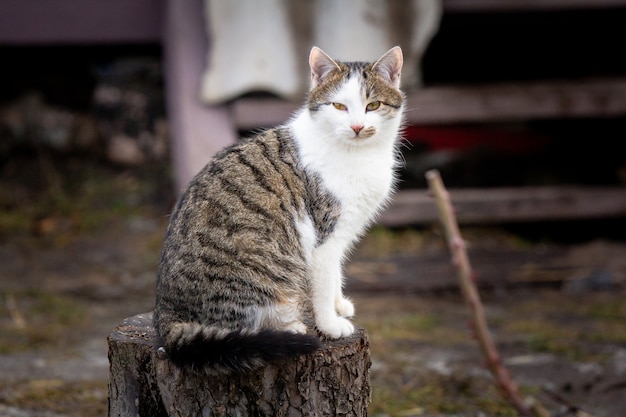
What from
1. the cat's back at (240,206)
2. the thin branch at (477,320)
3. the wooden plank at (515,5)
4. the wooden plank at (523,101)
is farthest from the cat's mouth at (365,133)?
the wooden plank at (523,101)

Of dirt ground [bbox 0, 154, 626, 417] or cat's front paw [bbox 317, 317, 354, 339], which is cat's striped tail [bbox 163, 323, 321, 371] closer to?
cat's front paw [bbox 317, 317, 354, 339]

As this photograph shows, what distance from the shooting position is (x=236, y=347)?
2584 millimetres

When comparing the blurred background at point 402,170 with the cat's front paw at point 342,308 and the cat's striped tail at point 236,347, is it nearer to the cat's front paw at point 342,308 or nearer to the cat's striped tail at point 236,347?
the cat's front paw at point 342,308

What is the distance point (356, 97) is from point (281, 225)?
1.62 ft

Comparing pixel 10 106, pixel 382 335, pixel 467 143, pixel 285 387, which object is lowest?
pixel 285 387

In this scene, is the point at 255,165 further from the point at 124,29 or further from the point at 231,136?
the point at 124,29

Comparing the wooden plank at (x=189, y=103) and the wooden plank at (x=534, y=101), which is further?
the wooden plank at (x=534, y=101)

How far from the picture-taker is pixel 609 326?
16.8 feet

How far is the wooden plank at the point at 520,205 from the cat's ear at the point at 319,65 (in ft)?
10.9

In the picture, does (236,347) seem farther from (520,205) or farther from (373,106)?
(520,205)

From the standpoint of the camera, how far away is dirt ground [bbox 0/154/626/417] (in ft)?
13.8

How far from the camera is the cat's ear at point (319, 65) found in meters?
3.02

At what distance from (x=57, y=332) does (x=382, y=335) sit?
5.99ft

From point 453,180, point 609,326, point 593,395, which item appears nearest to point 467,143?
point 453,180
